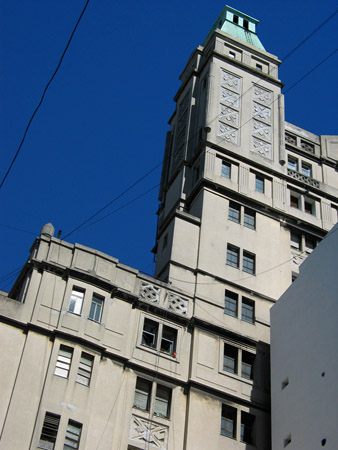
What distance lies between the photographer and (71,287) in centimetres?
3788

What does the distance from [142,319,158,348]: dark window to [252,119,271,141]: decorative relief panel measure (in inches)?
728

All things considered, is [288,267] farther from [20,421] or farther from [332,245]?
[20,421]

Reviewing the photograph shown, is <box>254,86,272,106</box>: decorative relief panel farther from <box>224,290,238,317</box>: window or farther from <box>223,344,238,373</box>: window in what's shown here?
<box>223,344,238,373</box>: window

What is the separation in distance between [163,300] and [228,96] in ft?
62.2

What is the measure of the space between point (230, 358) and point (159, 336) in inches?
161

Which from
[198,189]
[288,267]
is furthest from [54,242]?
[288,267]

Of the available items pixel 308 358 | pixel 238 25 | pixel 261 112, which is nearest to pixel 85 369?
pixel 308 358

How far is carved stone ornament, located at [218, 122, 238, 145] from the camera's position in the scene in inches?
2007

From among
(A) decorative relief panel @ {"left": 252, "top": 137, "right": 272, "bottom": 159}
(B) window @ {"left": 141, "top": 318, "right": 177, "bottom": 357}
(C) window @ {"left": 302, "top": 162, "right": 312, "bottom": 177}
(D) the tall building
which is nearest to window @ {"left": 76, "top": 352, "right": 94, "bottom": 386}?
(D) the tall building

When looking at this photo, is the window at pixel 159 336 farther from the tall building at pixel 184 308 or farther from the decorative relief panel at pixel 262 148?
the decorative relief panel at pixel 262 148

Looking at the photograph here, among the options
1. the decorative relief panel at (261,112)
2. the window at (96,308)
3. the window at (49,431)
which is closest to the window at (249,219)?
the decorative relief panel at (261,112)

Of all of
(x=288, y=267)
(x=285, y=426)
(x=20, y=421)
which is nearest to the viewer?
(x=20, y=421)

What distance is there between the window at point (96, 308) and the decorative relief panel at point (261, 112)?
21281 mm

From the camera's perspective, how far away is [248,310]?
43.2 metres
